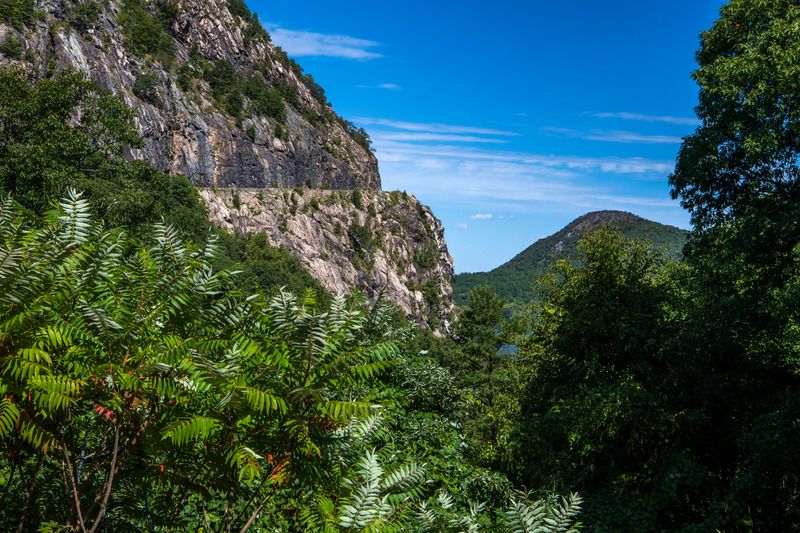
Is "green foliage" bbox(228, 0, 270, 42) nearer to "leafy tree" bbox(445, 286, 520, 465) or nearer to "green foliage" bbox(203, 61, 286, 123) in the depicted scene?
"green foliage" bbox(203, 61, 286, 123)

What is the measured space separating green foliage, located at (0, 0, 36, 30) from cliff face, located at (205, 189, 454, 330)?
120ft

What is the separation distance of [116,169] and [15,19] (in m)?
63.8

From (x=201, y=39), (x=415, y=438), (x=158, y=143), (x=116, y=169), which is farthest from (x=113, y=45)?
(x=415, y=438)

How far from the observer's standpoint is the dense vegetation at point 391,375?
3709 mm

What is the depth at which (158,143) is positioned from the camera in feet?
317

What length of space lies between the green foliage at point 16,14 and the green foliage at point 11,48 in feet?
17.2

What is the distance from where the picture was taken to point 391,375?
1418 centimetres

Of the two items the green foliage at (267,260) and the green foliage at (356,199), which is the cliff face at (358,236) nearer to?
the green foliage at (356,199)

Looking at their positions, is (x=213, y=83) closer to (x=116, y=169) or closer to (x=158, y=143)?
(x=158, y=143)

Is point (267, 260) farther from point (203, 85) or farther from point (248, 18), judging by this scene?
point (248, 18)

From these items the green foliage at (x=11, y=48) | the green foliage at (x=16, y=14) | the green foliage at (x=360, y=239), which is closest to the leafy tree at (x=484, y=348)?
the green foliage at (x=11, y=48)

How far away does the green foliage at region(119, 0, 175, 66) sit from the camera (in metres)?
109

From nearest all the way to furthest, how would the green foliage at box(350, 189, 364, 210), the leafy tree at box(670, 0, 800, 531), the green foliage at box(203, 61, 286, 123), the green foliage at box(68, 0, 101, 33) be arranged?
the leafy tree at box(670, 0, 800, 531) → the green foliage at box(68, 0, 101, 33) → the green foliage at box(203, 61, 286, 123) → the green foliage at box(350, 189, 364, 210)

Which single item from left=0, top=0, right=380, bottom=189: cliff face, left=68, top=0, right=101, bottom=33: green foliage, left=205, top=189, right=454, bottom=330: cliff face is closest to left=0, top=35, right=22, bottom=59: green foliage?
left=0, top=0, right=380, bottom=189: cliff face
